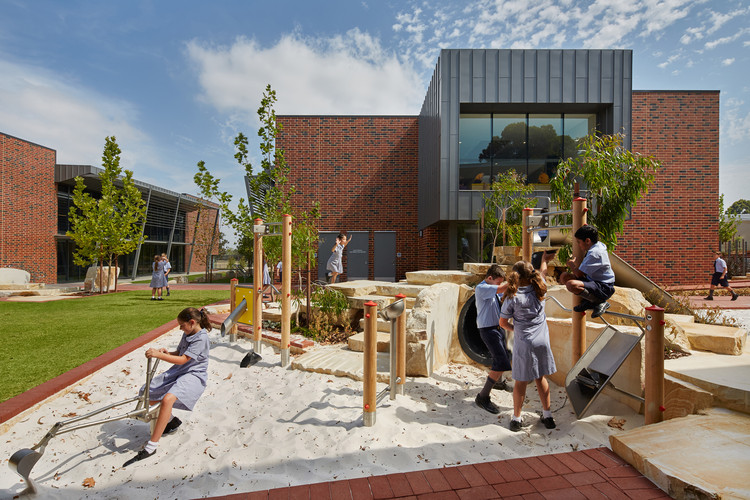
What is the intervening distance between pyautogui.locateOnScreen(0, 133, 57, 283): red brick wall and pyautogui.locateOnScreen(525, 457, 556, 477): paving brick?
23.8 meters

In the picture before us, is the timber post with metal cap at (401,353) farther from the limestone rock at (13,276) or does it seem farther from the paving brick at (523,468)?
the limestone rock at (13,276)

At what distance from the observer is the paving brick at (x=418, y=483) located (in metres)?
2.45

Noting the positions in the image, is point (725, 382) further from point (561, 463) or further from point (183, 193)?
point (183, 193)

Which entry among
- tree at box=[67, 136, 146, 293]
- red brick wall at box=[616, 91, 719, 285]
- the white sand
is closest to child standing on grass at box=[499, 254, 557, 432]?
the white sand

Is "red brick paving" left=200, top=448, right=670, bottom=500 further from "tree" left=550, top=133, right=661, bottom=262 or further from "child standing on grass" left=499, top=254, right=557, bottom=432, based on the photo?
"tree" left=550, top=133, right=661, bottom=262

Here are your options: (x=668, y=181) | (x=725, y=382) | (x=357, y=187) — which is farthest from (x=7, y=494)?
(x=668, y=181)

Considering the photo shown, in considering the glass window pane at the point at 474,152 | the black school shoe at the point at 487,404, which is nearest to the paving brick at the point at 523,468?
the black school shoe at the point at 487,404

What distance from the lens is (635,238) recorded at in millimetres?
→ 12734

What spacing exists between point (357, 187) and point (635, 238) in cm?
1080

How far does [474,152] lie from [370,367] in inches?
369

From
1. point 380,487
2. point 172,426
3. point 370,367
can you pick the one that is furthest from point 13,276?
point 380,487

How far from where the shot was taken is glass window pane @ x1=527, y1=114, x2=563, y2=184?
37.1 ft

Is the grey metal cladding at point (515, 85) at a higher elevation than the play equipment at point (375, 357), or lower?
higher

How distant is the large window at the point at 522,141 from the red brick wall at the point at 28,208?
2145 centimetres
